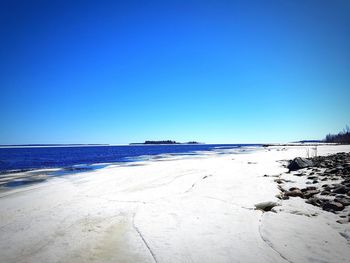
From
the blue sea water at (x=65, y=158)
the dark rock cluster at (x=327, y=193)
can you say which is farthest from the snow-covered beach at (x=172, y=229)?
the blue sea water at (x=65, y=158)

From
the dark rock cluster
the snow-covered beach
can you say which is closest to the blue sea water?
the snow-covered beach

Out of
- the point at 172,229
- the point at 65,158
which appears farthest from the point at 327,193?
the point at 65,158

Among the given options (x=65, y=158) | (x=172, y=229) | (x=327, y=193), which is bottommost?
(x=65, y=158)

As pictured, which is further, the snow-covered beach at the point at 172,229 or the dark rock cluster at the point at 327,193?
the dark rock cluster at the point at 327,193

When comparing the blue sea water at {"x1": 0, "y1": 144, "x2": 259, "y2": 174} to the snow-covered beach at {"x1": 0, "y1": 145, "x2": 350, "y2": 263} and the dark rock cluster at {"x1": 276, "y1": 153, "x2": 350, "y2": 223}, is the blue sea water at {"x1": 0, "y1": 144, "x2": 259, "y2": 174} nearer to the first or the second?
the snow-covered beach at {"x1": 0, "y1": 145, "x2": 350, "y2": 263}

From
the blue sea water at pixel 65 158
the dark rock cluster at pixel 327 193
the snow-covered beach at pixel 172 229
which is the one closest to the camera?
the snow-covered beach at pixel 172 229

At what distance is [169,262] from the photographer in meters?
5.05

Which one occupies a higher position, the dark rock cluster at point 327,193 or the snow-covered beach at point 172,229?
the dark rock cluster at point 327,193

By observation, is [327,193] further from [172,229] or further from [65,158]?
[65,158]

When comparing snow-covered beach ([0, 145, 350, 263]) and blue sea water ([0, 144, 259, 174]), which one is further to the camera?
blue sea water ([0, 144, 259, 174])

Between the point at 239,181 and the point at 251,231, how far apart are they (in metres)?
7.18

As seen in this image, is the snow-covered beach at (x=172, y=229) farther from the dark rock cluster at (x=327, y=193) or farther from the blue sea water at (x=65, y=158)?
the blue sea water at (x=65, y=158)

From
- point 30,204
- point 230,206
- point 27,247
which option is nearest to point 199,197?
point 230,206

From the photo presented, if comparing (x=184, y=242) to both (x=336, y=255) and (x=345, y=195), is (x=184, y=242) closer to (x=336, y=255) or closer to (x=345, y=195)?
(x=336, y=255)
